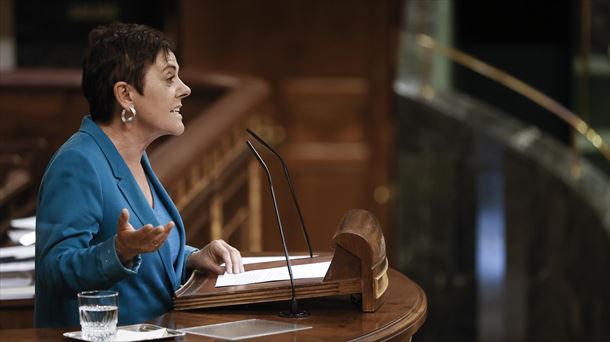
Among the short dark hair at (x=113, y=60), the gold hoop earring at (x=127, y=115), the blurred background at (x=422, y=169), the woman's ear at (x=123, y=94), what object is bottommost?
the blurred background at (x=422, y=169)

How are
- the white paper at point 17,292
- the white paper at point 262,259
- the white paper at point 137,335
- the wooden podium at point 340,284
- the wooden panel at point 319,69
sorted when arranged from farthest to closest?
the wooden panel at point 319,69
the white paper at point 17,292
the white paper at point 262,259
the wooden podium at point 340,284
the white paper at point 137,335

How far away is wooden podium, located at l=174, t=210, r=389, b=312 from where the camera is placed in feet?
8.30

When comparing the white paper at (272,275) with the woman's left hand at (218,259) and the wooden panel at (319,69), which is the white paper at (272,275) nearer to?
the woman's left hand at (218,259)

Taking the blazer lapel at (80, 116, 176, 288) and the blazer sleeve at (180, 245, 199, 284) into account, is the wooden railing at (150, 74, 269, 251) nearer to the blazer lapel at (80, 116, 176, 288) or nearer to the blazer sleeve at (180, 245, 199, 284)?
the blazer sleeve at (180, 245, 199, 284)

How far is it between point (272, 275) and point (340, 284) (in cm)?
A: 25

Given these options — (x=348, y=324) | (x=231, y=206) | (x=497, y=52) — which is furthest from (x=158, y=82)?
(x=497, y=52)

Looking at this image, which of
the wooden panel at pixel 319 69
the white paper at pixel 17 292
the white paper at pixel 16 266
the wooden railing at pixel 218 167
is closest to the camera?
the white paper at pixel 17 292

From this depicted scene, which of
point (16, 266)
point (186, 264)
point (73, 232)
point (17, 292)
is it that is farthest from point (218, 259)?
point (16, 266)

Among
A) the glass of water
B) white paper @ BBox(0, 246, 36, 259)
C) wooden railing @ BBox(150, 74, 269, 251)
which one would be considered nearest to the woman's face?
the glass of water

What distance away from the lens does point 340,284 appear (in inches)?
99.7

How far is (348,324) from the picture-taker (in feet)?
8.02

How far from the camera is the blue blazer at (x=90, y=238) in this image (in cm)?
242

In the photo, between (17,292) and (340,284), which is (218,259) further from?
(17,292)

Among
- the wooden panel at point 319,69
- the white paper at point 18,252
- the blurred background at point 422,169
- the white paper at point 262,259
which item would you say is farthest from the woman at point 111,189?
the wooden panel at point 319,69
